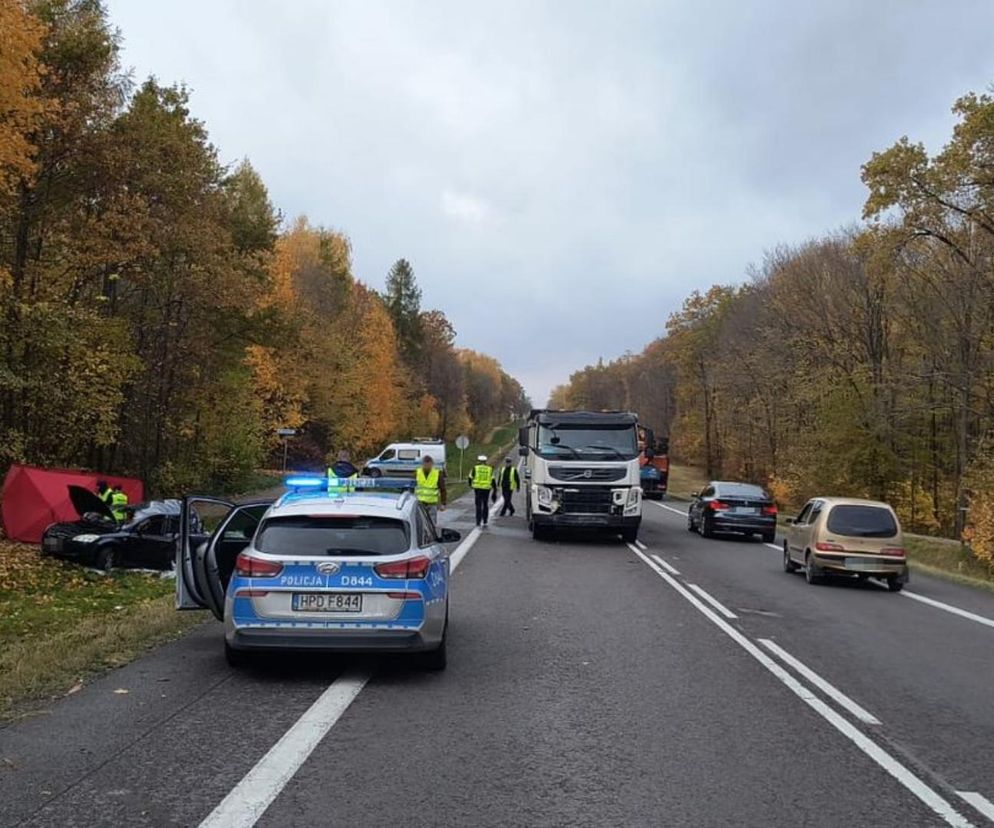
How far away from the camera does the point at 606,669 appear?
8.31 metres

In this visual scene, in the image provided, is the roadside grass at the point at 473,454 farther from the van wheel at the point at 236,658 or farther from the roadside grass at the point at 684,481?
the van wheel at the point at 236,658

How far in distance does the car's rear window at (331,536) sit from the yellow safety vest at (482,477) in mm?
15257

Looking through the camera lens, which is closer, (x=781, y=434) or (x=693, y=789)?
(x=693, y=789)

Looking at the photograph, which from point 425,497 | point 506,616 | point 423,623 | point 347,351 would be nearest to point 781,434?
point 347,351

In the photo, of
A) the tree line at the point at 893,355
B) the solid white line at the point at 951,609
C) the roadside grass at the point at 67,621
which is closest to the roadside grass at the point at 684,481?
the tree line at the point at 893,355

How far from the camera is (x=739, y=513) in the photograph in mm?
24234

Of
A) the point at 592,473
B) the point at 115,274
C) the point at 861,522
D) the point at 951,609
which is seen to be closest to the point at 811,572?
the point at 861,522

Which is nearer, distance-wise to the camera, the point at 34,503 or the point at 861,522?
the point at 861,522

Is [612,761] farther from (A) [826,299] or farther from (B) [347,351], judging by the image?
(B) [347,351]

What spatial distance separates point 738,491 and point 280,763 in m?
21.0

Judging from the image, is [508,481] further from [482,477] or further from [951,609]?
[951,609]

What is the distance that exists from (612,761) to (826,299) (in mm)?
39464

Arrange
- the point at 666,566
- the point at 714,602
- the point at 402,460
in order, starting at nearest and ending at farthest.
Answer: the point at 714,602, the point at 666,566, the point at 402,460

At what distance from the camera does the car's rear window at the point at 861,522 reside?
51.5 feet
